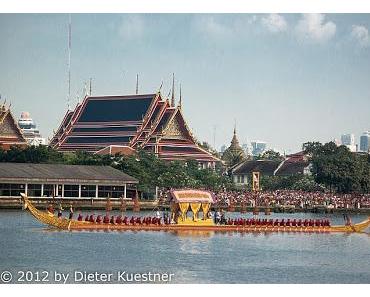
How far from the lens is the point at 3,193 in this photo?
2475 cm

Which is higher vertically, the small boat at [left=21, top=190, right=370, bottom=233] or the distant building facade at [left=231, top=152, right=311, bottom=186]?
the distant building facade at [left=231, top=152, right=311, bottom=186]

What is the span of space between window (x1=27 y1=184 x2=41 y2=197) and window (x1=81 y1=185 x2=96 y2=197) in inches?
47.4

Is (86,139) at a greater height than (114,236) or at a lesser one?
greater

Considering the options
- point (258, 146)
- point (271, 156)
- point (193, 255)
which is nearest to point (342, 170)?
point (258, 146)

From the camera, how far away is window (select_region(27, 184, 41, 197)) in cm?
2473

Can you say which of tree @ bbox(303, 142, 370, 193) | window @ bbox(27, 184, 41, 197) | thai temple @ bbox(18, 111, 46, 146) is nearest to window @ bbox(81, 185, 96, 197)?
window @ bbox(27, 184, 41, 197)

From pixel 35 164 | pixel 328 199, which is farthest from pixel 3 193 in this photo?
pixel 328 199

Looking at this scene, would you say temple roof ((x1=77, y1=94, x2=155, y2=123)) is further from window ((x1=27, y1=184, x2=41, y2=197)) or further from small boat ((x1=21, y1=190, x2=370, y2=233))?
small boat ((x1=21, y1=190, x2=370, y2=233))

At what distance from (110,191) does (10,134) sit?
568 cm

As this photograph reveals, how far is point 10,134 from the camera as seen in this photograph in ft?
103

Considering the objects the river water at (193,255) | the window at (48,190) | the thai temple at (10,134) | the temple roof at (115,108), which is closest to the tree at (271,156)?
the temple roof at (115,108)

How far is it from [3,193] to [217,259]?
9022mm

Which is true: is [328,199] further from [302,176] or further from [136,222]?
[136,222]
